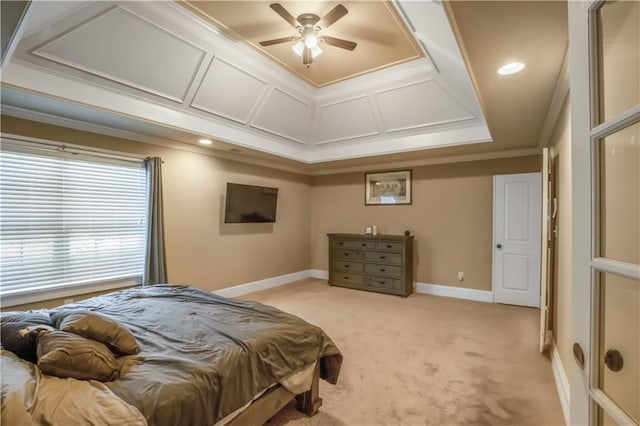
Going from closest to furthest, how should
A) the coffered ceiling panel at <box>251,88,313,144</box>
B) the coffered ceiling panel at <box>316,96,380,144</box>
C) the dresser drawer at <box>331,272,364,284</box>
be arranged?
the coffered ceiling panel at <box>251,88,313,144</box>, the coffered ceiling panel at <box>316,96,380,144</box>, the dresser drawer at <box>331,272,364,284</box>

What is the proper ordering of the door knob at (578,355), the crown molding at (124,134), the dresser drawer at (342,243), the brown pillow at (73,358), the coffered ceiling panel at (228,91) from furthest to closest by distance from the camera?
1. the dresser drawer at (342,243)
2. the coffered ceiling panel at (228,91)
3. the crown molding at (124,134)
4. the brown pillow at (73,358)
5. the door knob at (578,355)

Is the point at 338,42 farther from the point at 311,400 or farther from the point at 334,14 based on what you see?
the point at 311,400

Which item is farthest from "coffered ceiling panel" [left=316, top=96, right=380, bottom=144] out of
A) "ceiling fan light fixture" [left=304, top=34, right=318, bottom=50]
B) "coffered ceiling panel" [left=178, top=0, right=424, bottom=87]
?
"ceiling fan light fixture" [left=304, top=34, right=318, bottom=50]

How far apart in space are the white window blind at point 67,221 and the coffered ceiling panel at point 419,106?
340 centimetres

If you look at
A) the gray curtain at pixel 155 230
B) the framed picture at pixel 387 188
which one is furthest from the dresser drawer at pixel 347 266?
the gray curtain at pixel 155 230

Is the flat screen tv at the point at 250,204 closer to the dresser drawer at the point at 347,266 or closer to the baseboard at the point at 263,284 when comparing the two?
the baseboard at the point at 263,284

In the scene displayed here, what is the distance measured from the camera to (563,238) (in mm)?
2391

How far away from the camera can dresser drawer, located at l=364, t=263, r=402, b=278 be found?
16.7 feet

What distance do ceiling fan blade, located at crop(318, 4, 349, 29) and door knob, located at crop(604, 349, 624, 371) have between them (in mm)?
2604

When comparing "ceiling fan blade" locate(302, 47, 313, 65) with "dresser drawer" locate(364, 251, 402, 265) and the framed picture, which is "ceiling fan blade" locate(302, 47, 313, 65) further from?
"dresser drawer" locate(364, 251, 402, 265)

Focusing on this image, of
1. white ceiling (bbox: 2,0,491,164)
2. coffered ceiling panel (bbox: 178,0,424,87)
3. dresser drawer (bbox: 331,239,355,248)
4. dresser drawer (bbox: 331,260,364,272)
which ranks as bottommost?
dresser drawer (bbox: 331,260,364,272)

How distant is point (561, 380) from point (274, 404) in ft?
7.02

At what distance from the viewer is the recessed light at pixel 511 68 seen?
78.5 inches

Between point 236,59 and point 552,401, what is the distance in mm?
4250
